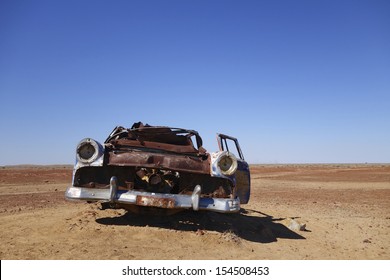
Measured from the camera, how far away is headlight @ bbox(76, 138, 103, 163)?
476cm

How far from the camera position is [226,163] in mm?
4949

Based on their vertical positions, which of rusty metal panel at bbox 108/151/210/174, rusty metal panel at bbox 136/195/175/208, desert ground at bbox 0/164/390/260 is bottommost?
desert ground at bbox 0/164/390/260

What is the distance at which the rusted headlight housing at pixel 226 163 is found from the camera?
488cm

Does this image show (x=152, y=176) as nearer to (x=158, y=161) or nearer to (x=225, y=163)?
(x=158, y=161)

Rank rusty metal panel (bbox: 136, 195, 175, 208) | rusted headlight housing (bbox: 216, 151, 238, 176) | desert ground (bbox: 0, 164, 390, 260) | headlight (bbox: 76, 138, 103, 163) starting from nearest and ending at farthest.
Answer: desert ground (bbox: 0, 164, 390, 260)
rusty metal panel (bbox: 136, 195, 175, 208)
headlight (bbox: 76, 138, 103, 163)
rusted headlight housing (bbox: 216, 151, 238, 176)

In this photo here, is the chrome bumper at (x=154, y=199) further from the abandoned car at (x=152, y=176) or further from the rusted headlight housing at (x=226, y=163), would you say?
the rusted headlight housing at (x=226, y=163)

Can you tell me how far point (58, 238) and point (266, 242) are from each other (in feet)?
10.1

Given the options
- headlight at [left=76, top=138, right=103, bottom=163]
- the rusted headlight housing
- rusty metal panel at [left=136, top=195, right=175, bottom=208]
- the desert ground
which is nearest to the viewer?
the desert ground

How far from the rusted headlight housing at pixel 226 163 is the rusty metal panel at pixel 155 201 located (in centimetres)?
91

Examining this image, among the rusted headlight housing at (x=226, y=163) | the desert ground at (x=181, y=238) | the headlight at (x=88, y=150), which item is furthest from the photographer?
the rusted headlight housing at (x=226, y=163)

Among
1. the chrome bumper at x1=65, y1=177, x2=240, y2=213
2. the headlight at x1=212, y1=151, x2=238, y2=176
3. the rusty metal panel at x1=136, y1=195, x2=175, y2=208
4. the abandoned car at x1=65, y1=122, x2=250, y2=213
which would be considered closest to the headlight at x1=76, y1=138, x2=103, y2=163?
the abandoned car at x1=65, y1=122, x2=250, y2=213

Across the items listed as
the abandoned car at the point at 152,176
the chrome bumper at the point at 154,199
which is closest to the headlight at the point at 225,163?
the abandoned car at the point at 152,176

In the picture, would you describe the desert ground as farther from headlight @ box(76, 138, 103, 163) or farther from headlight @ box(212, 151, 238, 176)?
headlight @ box(76, 138, 103, 163)
